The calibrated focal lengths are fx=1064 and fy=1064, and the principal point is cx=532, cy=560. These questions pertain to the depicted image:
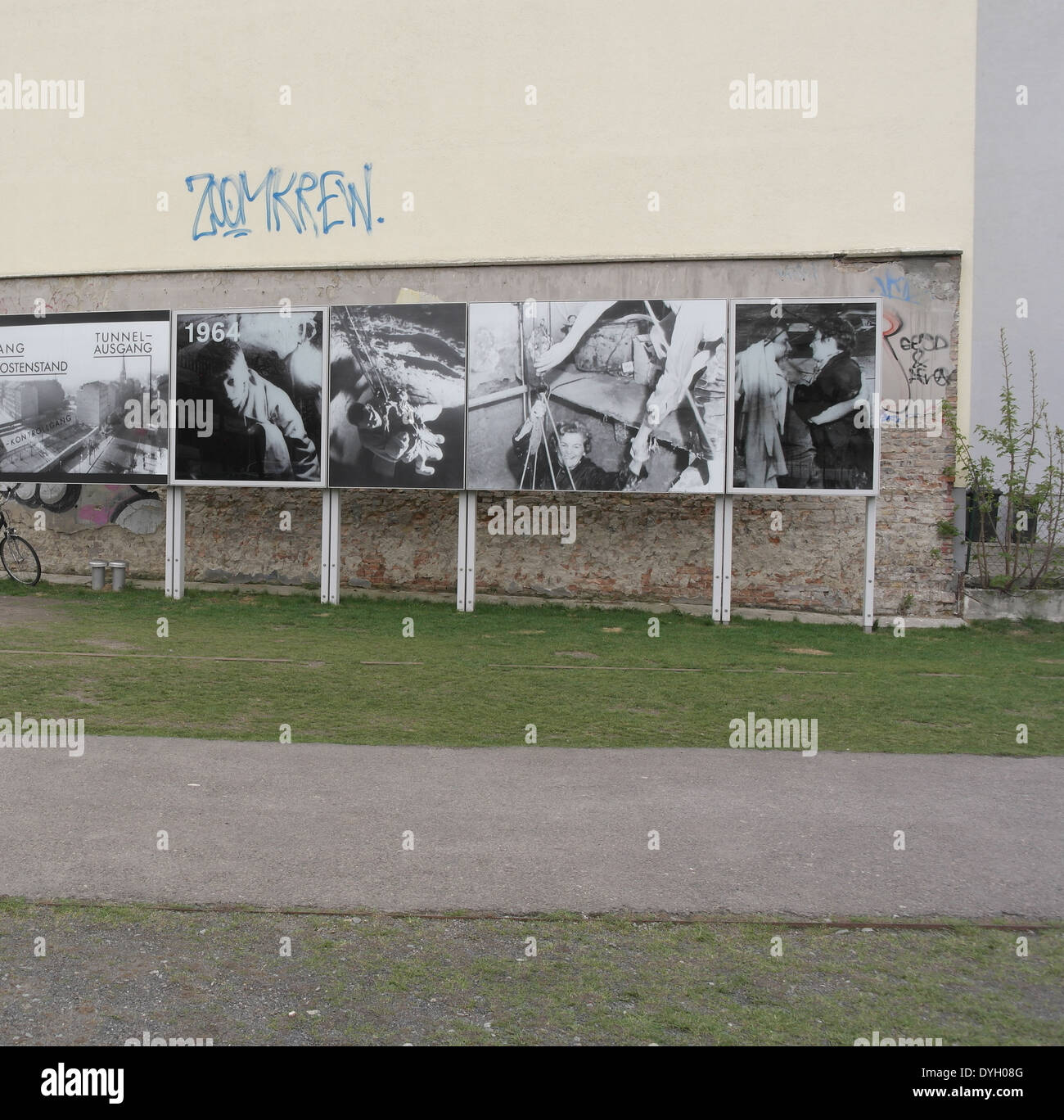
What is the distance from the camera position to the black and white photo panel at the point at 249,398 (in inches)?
651

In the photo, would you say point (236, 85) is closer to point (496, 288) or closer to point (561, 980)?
point (496, 288)

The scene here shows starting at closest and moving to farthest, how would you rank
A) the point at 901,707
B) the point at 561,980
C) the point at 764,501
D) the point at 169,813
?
the point at 561,980, the point at 169,813, the point at 901,707, the point at 764,501

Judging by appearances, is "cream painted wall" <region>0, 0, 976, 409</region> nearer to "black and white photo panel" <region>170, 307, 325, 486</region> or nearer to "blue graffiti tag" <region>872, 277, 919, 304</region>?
"blue graffiti tag" <region>872, 277, 919, 304</region>

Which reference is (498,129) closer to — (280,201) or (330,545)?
(280,201)

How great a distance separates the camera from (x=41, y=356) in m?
17.4

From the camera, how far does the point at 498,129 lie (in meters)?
18.0

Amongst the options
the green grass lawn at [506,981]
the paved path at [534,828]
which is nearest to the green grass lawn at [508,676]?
the paved path at [534,828]

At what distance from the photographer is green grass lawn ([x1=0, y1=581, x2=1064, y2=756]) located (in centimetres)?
862

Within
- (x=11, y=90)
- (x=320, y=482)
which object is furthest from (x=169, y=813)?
(x=11, y=90)

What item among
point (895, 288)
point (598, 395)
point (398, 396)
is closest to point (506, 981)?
point (598, 395)

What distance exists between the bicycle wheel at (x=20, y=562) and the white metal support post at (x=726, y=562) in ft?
38.1

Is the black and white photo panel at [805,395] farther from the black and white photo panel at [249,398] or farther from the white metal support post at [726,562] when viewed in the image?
the black and white photo panel at [249,398]

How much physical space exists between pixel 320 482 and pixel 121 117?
27.6ft

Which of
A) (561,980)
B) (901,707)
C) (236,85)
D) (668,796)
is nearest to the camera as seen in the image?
(561,980)
